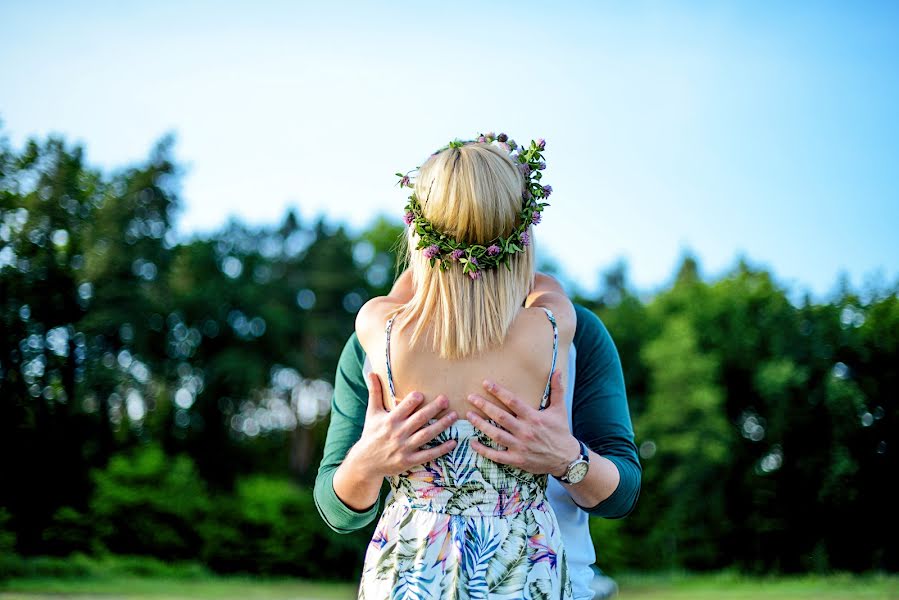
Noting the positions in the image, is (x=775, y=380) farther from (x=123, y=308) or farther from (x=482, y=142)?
(x=482, y=142)

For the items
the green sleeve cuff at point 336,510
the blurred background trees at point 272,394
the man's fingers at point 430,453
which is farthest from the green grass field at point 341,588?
the man's fingers at point 430,453

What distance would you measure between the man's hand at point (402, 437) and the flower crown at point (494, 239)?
0.33 meters

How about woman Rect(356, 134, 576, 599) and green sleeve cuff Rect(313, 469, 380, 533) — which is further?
green sleeve cuff Rect(313, 469, 380, 533)

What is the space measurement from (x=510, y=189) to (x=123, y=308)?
1878 cm

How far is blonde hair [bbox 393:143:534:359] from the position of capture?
1864mm

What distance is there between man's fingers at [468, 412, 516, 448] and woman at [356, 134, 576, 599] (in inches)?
1.4

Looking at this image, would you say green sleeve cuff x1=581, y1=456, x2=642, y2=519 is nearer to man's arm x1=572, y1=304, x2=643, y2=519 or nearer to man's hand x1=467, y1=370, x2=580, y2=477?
man's arm x1=572, y1=304, x2=643, y2=519

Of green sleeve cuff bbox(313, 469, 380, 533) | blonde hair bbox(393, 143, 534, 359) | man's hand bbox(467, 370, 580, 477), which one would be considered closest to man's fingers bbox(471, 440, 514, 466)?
man's hand bbox(467, 370, 580, 477)

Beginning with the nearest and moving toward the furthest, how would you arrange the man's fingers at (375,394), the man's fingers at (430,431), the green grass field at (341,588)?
the man's fingers at (430,431), the man's fingers at (375,394), the green grass field at (341,588)

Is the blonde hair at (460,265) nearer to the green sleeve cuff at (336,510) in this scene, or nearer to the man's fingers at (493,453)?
the man's fingers at (493,453)

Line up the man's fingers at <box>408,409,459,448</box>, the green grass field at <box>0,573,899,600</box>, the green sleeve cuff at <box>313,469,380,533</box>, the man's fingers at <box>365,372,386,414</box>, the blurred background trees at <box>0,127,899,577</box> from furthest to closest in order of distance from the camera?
the blurred background trees at <box>0,127,899,577</box>
the green grass field at <box>0,573,899,600</box>
the green sleeve cuff at <box>313,469,380,533</box>
the man's fingers at <box>365,372,386,414</box>
the man's fingers at <box>408,409,459,448</box>

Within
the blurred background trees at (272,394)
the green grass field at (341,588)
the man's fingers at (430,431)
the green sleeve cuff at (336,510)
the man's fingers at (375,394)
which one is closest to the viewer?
the man's fingers at (430,431)

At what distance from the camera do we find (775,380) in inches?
850

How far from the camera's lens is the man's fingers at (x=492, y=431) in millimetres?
1854
